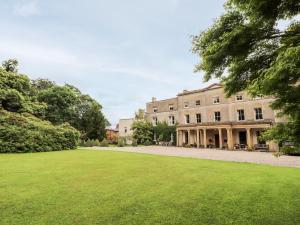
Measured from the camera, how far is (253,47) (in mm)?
4762

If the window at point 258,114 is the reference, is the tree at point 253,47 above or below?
below

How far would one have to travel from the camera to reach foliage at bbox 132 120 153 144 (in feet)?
Result: 136

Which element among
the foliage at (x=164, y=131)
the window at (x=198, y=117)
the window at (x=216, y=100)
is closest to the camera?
the window at (x=216, y=100)

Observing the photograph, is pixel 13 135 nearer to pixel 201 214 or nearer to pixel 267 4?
pixel 201 214

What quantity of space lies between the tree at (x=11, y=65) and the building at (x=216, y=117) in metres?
24.3

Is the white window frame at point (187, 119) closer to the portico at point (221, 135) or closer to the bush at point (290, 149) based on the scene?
the portico at point (221, 135)

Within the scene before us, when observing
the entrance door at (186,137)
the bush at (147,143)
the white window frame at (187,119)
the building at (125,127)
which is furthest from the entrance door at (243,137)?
the building at (125,127)

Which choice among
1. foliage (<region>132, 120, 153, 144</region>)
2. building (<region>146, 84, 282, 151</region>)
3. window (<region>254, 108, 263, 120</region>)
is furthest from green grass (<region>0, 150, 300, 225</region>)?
foliage (<region>132, 120, 153, 144</region>)

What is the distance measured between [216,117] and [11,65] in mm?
30895

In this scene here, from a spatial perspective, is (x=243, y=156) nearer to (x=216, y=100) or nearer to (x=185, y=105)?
(x=216, y=100)

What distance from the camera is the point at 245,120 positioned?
104 ft

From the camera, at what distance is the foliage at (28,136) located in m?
22.7

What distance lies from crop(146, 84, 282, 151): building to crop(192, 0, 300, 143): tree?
78.6 feet

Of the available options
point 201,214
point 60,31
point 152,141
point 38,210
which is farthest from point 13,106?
point 201,214
